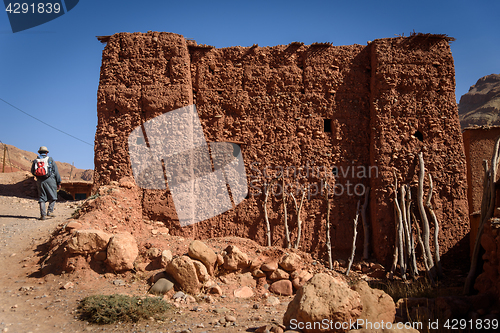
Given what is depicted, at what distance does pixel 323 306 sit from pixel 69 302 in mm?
3173

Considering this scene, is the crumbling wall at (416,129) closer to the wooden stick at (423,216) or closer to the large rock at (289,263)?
the wooden stick at (423,216)

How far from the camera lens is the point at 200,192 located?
7180 millimetres

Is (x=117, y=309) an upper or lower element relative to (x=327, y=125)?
lower

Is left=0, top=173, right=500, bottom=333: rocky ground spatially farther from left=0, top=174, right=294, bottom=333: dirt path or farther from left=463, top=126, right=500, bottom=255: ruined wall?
left=463, top=126, right=500, bottom=255: ruined wall

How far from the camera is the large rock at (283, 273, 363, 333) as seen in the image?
3.67 m

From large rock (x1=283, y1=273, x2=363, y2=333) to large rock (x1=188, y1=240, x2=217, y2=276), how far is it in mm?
1879

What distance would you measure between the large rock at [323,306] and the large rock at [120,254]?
8.54 feet

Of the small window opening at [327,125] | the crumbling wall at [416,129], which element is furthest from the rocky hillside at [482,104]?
the small window opening at [327,125]

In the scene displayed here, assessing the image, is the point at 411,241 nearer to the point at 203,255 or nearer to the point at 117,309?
the point at 203,255

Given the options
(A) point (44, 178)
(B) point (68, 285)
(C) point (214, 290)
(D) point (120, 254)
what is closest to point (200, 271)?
(C) point (214, 290)

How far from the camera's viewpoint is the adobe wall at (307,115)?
7023 mm

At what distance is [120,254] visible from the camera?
5.09 meters

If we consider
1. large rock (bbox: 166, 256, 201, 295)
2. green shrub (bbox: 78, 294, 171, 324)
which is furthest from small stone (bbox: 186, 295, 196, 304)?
green shrub (bbox: 78, 294, 171, 324)

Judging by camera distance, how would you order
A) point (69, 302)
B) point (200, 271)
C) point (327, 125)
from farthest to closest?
point (327, 125) < point (200, 271) < point (69, 302)
